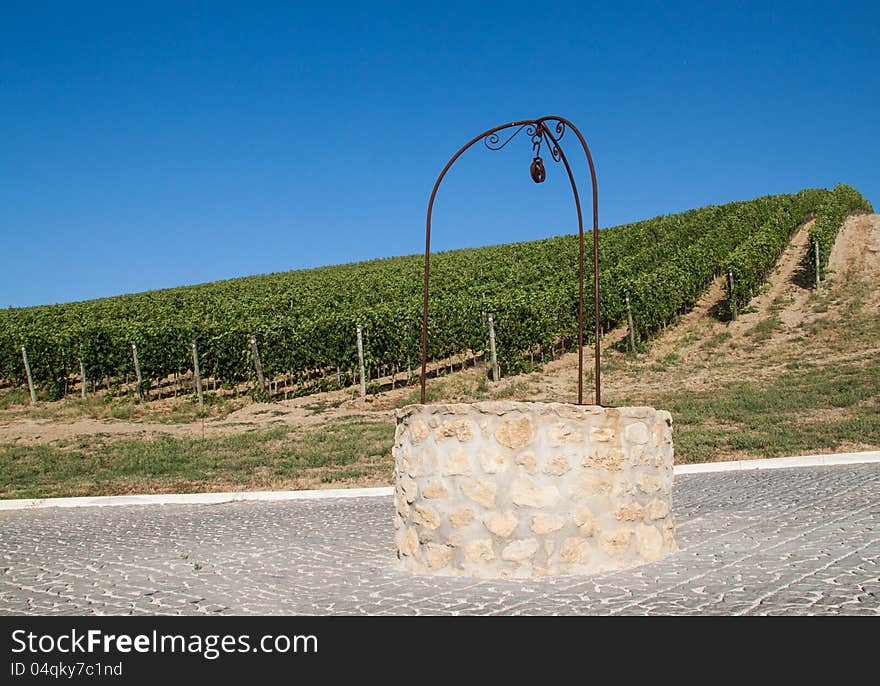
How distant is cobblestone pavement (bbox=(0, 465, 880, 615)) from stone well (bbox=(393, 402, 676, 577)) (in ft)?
0.67

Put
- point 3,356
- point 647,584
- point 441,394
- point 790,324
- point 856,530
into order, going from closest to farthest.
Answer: point 647,584 < point 856,530 < point 441,394 < point 790,324 < point 3,356

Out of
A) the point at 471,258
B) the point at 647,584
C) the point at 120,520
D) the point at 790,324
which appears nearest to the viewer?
the point at 647,584

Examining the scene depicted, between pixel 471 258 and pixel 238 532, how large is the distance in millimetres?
41471

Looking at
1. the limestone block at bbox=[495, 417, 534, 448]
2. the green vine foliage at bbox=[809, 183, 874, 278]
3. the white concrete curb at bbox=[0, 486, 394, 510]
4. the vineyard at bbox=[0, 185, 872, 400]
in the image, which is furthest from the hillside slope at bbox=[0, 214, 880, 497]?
the limestone block at bbox=[495, 417, 534, 448]

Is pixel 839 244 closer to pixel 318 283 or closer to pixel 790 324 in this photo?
pixel 790 324

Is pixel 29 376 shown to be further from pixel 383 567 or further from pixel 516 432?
pixel 516 432

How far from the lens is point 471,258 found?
4856cm

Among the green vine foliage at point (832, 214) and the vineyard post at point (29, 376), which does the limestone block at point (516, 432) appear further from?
the green vine foliage at point (832, 214)

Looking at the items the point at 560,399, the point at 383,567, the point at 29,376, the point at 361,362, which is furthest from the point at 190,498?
the point at 29,376

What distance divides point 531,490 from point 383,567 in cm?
140

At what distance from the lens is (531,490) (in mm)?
5344

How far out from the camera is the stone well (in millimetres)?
5355

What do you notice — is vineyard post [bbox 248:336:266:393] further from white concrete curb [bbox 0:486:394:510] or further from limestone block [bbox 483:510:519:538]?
limestone block [bbox 483:510:519:538]
